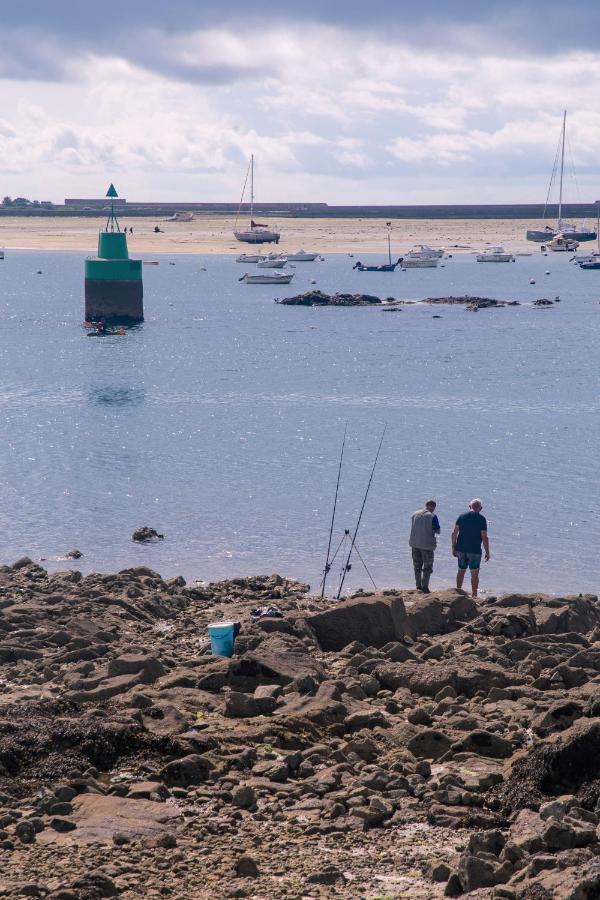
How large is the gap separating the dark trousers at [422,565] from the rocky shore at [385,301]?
68.3 metres

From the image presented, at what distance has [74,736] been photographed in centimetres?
1123

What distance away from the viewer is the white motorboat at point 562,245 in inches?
6250

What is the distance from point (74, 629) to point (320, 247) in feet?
482

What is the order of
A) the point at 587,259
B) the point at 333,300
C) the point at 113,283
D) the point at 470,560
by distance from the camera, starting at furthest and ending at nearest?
the point at 587,259
the point at 333,300
the point at 113,283
the point at 470,560

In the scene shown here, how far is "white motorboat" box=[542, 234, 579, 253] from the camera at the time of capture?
159 meters

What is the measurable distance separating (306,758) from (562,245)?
153 metres

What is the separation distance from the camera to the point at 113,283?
6812 centimetres

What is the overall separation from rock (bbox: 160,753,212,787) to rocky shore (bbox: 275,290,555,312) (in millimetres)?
77018

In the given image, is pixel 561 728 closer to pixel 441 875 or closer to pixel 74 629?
A: pixel 441 875

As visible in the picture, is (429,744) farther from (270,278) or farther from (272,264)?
(272,264)

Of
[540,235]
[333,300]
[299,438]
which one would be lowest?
[299,438]

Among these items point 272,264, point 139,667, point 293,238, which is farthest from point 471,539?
point 293,238

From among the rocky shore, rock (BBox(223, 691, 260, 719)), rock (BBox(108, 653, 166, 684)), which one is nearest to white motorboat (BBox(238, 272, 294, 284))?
the rocky shore

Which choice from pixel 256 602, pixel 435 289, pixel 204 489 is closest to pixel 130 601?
pixel 256 602
